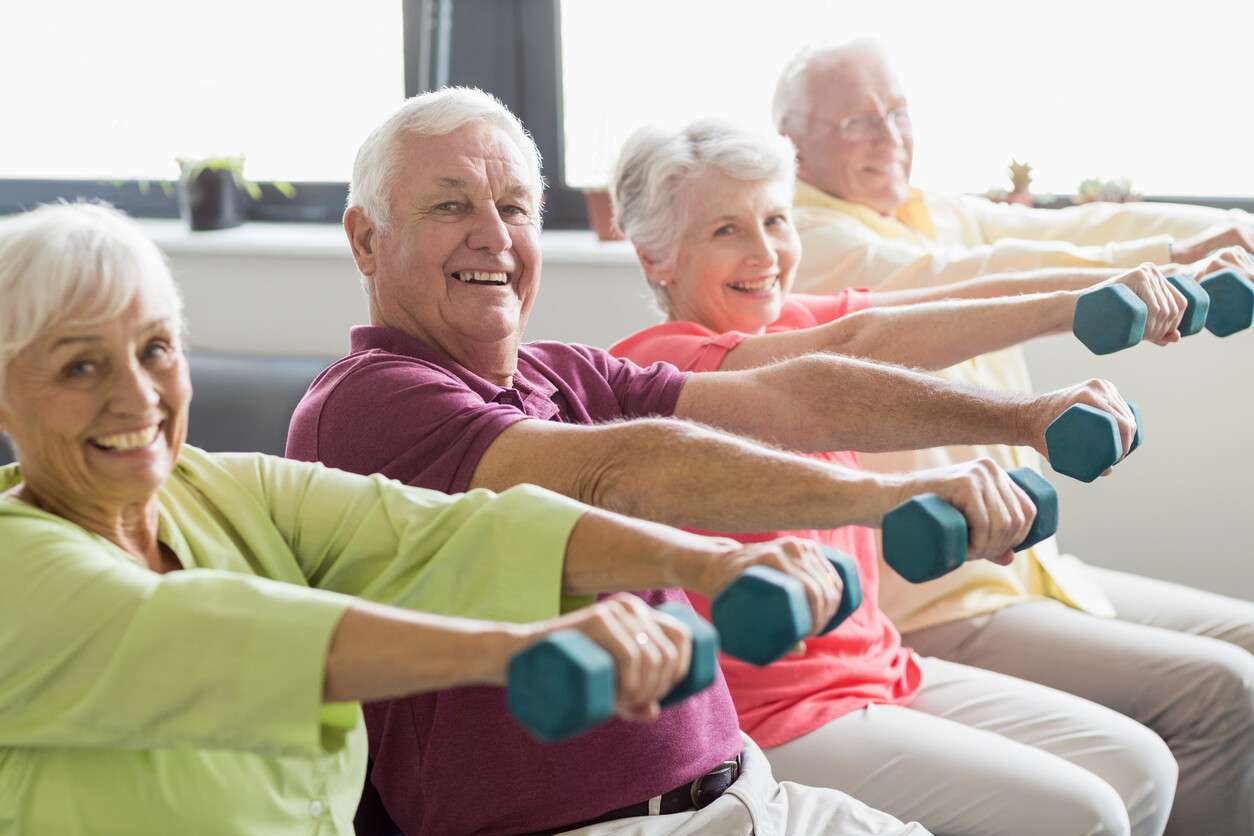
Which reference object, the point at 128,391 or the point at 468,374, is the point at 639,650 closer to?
the point at 128,391

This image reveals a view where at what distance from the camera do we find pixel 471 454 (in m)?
1.41

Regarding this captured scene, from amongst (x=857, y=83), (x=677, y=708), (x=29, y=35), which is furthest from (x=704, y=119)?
(x=29, y=35)

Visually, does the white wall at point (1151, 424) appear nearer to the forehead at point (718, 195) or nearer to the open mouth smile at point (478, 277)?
the forehead at point (718, 195)

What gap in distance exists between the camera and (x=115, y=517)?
1136 millimetres

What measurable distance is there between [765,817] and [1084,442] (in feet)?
1.67

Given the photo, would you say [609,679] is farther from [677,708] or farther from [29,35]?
[29,35]

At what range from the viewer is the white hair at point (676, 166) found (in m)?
2.07

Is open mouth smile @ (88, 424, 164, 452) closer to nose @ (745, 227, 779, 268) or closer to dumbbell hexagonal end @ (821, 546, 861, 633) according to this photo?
dumbbell hexagonal end @ (821, 546, 861, 633)

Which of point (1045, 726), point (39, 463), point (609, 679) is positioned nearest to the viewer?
point (609, 679)

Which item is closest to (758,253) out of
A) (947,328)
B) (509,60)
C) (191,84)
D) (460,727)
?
(947,328)

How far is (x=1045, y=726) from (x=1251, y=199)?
5.23ft

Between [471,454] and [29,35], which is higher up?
[29,35]

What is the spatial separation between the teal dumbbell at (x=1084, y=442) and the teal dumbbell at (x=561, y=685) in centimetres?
66

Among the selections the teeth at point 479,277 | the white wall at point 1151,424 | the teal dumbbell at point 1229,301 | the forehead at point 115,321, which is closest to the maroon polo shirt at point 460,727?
the teeth at point 479,277
